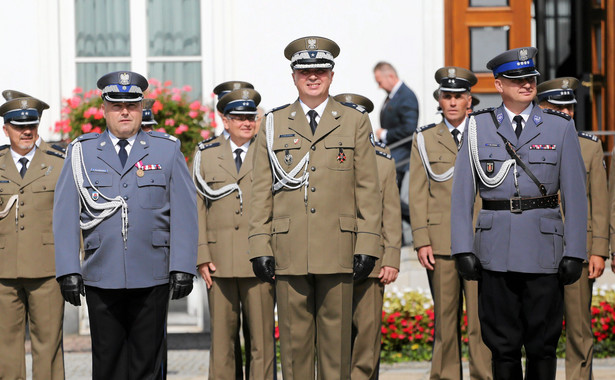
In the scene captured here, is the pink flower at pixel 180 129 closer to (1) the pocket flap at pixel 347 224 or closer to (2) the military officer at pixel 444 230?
(2) the military officer at pixel 444 230

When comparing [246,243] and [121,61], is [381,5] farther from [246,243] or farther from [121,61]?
[246,243]

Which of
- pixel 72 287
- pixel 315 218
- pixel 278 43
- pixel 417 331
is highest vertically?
pixel 278 43

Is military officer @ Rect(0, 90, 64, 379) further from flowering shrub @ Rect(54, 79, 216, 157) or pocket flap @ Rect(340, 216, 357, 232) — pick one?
flowering shrub @ Rect(54, 79, 216, 157)

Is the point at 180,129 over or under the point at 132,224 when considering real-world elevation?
over

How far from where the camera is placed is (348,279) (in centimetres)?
607

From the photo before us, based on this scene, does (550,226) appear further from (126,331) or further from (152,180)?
(126,331)

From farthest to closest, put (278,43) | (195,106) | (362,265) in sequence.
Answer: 1. (278,43)
2. (195,106)
3. (362,265)

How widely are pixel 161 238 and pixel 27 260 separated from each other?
5.52 feet

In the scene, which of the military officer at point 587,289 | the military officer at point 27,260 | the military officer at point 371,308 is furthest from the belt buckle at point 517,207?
the military officer at point 27,260

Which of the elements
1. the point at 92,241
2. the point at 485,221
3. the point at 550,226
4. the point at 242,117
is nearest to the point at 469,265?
the point at 485,221

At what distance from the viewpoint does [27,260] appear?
296 inches

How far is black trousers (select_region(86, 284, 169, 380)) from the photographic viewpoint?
6105mm

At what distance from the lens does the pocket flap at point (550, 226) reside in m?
6.14

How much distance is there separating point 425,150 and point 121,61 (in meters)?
5.34
